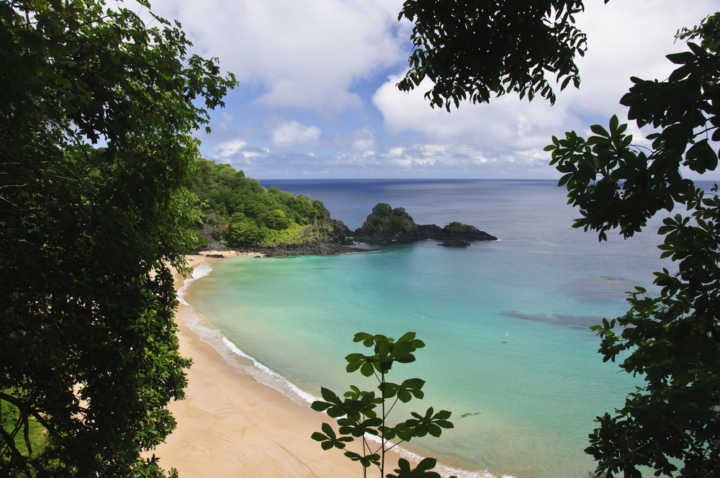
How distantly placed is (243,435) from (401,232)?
4466 cm

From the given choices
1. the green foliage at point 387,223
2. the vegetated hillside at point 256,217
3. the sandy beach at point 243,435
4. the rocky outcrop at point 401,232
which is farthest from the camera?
the green foliage at point 387,223

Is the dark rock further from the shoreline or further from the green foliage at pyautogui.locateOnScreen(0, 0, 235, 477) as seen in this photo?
the green foliage at pyautogui.locateOnScreen(0, 0, 235, 477)

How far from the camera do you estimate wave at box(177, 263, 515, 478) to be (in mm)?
9609

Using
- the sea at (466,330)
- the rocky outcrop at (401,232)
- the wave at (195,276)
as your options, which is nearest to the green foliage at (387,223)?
the rocky outcrop at (401,232)

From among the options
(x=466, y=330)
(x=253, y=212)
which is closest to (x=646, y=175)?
(x=466, y=330)

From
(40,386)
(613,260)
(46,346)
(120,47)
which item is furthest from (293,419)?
(613,260)

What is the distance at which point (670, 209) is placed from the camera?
5.35 ft

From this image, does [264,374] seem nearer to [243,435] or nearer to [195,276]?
[243,435]

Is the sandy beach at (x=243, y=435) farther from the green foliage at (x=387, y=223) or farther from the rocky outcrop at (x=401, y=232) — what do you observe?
the green foliage at (x=387, y=223)

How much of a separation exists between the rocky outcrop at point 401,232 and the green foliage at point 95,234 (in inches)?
1855

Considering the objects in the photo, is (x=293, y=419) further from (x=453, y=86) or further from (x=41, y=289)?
(x=453, y=86)

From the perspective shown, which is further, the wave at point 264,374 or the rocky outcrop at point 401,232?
the rocky outcrop at point 401,232

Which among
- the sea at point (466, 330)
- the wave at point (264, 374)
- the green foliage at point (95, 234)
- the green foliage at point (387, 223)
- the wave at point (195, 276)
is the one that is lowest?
the sea at point (466, 330)

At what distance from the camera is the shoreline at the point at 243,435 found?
9070 millimetres
